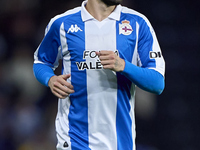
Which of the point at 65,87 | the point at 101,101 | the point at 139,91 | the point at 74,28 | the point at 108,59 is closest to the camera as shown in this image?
the point at 108,59

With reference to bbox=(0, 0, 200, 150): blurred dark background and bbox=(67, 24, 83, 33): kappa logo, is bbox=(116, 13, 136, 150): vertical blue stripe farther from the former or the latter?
bbox=(0, 0, 200, 150): blurred dark background

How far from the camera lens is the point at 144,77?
222 centimetres

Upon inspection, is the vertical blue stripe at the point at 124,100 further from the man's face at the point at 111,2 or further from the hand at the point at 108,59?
the hand at the point at 108,59

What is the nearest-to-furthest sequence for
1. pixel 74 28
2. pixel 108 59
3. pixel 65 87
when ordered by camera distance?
pixel 108 59 < pixel 65 87 < pixel 74 28

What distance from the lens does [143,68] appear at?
7.41 feet

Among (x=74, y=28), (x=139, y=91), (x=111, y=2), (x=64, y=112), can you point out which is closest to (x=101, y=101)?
(x=64, y=112)

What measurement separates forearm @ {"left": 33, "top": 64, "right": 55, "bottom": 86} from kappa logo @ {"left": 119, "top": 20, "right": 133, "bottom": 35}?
20.5 inches

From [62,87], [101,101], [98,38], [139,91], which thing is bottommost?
[139,91]

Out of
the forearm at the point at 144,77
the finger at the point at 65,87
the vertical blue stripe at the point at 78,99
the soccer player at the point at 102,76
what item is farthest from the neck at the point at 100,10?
the finger at the point at 65,87

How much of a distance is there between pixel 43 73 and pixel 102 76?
409 millimetres

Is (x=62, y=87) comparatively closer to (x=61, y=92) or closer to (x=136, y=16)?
(x=61, y=92)

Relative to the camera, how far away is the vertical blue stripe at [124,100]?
2355 millimetres

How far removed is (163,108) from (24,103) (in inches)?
59.5

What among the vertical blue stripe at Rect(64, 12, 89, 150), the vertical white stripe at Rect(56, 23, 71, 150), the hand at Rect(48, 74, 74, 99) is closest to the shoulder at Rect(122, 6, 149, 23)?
the vertical blue stripe at Rect(64, 12, 89, 150)
